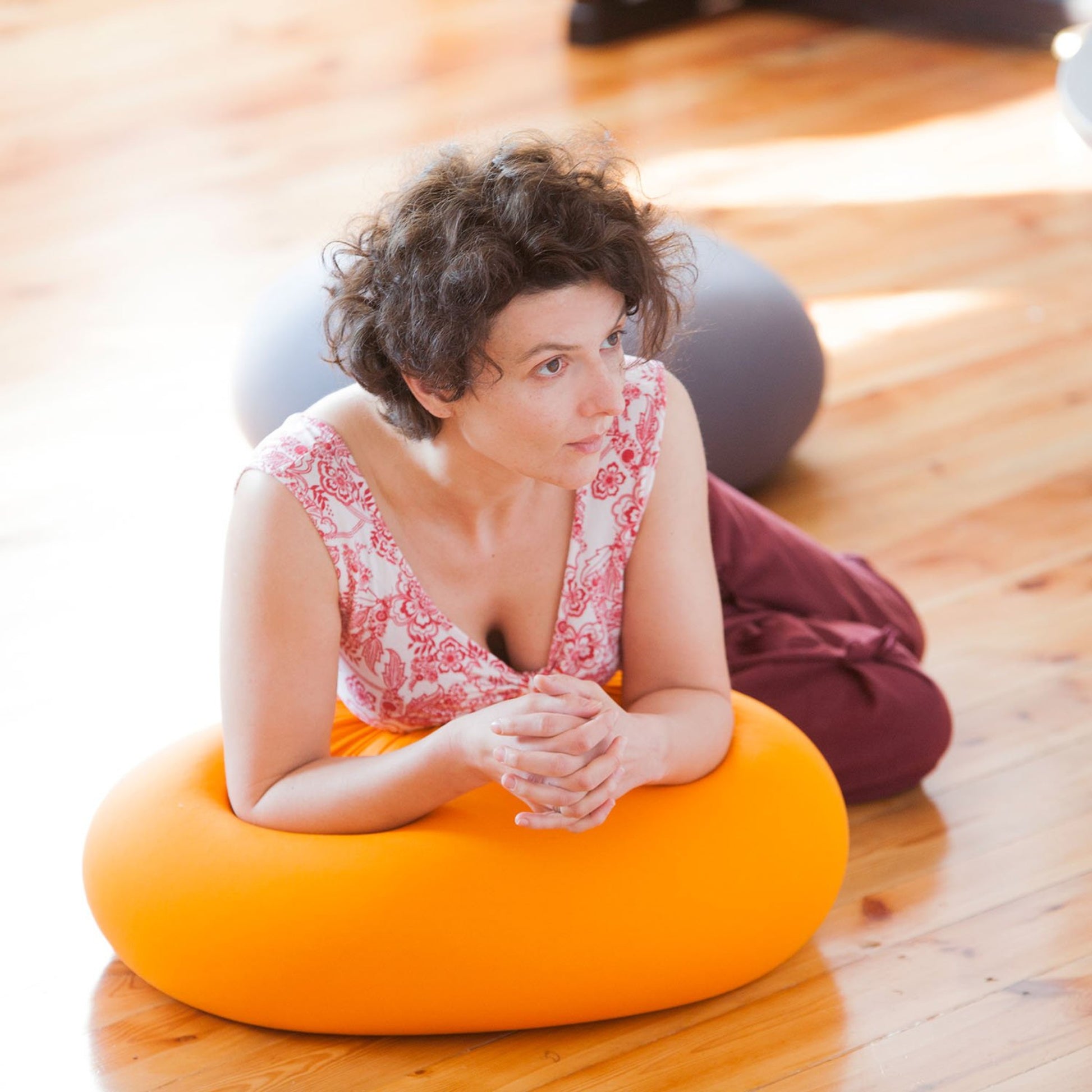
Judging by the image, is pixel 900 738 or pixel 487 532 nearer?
pixel 487 532

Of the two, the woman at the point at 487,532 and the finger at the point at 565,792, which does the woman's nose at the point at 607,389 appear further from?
the finger at the point at 565,792

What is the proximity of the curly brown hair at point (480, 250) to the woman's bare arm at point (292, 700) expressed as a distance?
20 cm

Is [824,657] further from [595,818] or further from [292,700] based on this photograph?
[292,700]

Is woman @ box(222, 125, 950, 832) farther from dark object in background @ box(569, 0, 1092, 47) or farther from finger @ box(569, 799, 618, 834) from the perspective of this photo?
dark object in background @ box(569, 0, 1092, 47)

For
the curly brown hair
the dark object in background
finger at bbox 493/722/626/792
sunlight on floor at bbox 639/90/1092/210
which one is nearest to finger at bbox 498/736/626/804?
finger at bbox 493/722/626/792

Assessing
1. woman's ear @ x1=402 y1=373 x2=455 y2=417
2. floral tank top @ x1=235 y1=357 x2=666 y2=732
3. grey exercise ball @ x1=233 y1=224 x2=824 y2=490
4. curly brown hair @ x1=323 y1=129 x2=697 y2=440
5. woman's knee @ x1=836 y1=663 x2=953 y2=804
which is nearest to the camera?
curly brown hair @ x1=323 y1=129 x2=697 y2=440

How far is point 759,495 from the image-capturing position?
290cm

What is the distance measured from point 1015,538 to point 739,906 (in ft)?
3.97

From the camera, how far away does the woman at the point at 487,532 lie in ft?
4.89

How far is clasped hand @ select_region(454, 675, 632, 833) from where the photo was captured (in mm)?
1546

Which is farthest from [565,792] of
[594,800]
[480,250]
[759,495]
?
[759,495]

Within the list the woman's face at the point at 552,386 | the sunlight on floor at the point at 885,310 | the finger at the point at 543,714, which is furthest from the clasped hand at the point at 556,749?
the sunlight on floor at the point at 885,310

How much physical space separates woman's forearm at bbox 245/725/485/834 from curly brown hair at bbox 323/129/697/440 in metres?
0.38

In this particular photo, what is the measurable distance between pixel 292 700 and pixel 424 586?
0.63 ft
